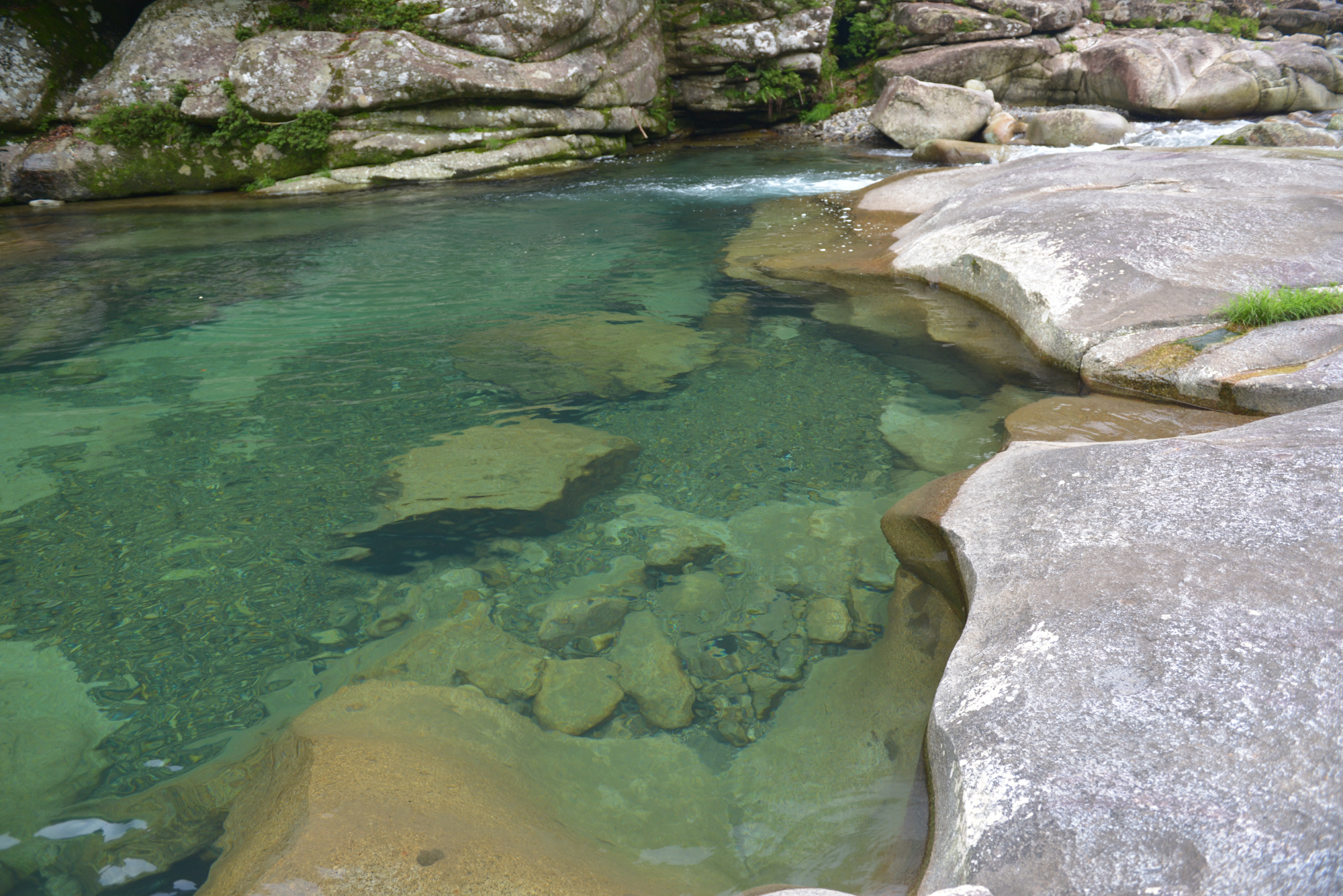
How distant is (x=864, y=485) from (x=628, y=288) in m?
4.85

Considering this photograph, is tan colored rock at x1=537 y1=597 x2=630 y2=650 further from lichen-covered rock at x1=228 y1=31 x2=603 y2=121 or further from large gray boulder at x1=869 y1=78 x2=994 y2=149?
large gray boulder at x1=869 y1=78 x2=994 y2=149

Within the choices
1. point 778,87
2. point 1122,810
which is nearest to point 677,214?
point 1122,810

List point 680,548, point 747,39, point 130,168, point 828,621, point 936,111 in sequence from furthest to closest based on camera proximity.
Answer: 1. point 747,39
2. point 936,111
3. point 130,168
4. point 680,548
5. point 828,621

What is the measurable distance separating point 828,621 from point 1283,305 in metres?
4.09

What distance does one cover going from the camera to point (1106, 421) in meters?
4.89

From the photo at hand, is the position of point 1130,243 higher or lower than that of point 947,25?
lower

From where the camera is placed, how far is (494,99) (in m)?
17.6

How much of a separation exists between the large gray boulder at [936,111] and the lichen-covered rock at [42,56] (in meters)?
19.5

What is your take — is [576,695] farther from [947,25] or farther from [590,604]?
[947,25]

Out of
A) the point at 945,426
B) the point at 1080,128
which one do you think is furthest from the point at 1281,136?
the point at 945,426

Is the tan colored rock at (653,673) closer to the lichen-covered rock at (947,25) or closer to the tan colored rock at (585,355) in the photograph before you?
the tan colored rock at (585,355)

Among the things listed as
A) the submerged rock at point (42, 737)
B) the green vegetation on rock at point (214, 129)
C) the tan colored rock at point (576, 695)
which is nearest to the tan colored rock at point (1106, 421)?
the tan colored rock at point (576, 695)

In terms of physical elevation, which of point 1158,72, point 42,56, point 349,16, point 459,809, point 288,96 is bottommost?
point 459,809

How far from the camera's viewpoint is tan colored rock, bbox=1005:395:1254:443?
4.58 meters
